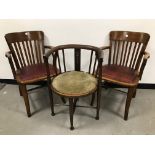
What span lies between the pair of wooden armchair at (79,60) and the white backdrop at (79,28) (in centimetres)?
11

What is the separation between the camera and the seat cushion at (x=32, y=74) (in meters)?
1.94

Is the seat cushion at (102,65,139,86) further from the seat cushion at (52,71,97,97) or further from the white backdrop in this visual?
the white backdrop

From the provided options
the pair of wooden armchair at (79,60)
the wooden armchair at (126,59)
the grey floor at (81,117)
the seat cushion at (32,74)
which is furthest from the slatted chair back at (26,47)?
the wooden armchair at (126,59)

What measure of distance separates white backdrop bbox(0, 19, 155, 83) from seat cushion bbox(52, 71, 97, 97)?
0.53 metres

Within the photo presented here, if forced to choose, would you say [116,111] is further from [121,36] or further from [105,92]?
[121,36]

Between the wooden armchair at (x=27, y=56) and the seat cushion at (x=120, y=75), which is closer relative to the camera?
the seat cushion at (x=120, y=75)

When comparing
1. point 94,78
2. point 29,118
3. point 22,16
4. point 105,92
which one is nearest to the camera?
point 94,78

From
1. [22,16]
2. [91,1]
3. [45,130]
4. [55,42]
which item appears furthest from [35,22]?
[45,130]

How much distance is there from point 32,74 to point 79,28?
763 mm

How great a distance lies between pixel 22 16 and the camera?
2.26 metres

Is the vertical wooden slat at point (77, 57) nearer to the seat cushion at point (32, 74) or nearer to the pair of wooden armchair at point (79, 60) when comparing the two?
the pair of wooden armchair at point (79, 60)

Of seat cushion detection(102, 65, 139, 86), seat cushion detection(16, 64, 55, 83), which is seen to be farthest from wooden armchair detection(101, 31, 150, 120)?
seat cushion detection(16, 64, 55, 83)

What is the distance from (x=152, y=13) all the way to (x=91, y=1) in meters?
0.68

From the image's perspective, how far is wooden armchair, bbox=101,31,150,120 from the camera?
192cm
